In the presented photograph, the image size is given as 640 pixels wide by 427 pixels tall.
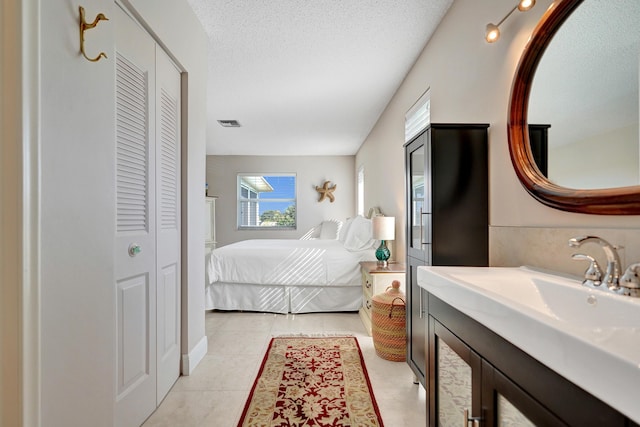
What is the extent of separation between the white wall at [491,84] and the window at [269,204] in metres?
4.57

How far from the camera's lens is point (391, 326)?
7.74 ft

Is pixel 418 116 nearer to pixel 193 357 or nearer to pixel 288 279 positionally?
pixel 288 279

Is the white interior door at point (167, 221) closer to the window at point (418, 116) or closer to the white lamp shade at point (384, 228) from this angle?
the window at point (418, 116)

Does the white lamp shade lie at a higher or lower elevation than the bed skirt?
higher

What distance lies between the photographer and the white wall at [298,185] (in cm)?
695

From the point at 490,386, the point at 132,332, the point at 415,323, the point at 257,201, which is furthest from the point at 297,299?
the point at 257,201

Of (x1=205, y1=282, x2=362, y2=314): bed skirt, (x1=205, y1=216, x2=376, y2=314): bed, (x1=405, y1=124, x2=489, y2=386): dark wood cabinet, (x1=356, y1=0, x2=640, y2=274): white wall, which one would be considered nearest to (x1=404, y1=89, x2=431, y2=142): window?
(x1=356, y1=0, x2=640, y2=274): white wall

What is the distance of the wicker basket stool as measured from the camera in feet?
7.68

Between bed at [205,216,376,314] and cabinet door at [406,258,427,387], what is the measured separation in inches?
60.2

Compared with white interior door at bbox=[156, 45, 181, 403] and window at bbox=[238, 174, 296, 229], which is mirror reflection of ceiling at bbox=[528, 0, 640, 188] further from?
window at bbox=[238, 174, 296, 229]

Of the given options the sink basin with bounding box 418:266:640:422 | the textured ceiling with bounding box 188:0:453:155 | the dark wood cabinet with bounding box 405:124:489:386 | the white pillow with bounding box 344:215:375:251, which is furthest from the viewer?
the white pillow with bounding box 344:215:375:251

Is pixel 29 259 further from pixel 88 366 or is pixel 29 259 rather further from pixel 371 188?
pixel 371 188

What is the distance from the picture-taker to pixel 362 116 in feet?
14.1

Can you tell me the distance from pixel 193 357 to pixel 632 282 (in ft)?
7.70
